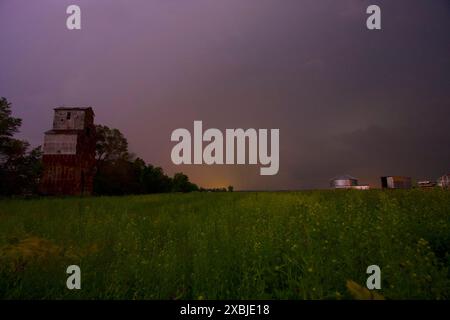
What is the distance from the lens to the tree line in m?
23.9

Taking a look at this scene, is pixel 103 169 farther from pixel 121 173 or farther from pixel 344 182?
pixel 344 182

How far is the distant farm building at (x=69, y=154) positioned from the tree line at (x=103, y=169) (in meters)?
3.13

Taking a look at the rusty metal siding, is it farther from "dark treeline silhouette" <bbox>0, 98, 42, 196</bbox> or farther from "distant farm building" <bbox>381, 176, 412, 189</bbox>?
"distant farm building" <bbox>381, 176, 412, 189</bbox>

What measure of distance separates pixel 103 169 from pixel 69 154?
283 inches

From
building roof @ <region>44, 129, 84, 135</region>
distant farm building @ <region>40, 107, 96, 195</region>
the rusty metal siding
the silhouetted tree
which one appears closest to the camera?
distant farm building @ <region>40, 107, 96, 195</region>

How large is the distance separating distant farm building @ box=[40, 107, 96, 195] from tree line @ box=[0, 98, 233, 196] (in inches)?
123

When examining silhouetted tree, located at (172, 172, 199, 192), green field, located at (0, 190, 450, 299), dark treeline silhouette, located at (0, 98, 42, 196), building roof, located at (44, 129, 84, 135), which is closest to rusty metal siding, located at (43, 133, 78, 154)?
building roof, located at (44, 129, 84, 135)

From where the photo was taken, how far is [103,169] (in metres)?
44.1

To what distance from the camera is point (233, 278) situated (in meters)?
3.44

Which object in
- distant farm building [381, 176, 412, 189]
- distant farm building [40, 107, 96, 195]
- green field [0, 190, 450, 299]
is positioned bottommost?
green field [0, 190, 450, 299]

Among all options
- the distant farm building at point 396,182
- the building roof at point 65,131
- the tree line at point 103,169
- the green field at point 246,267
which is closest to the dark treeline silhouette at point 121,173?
the tree line at point 103,169

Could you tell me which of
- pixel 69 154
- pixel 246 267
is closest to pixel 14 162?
pixel 69 154
